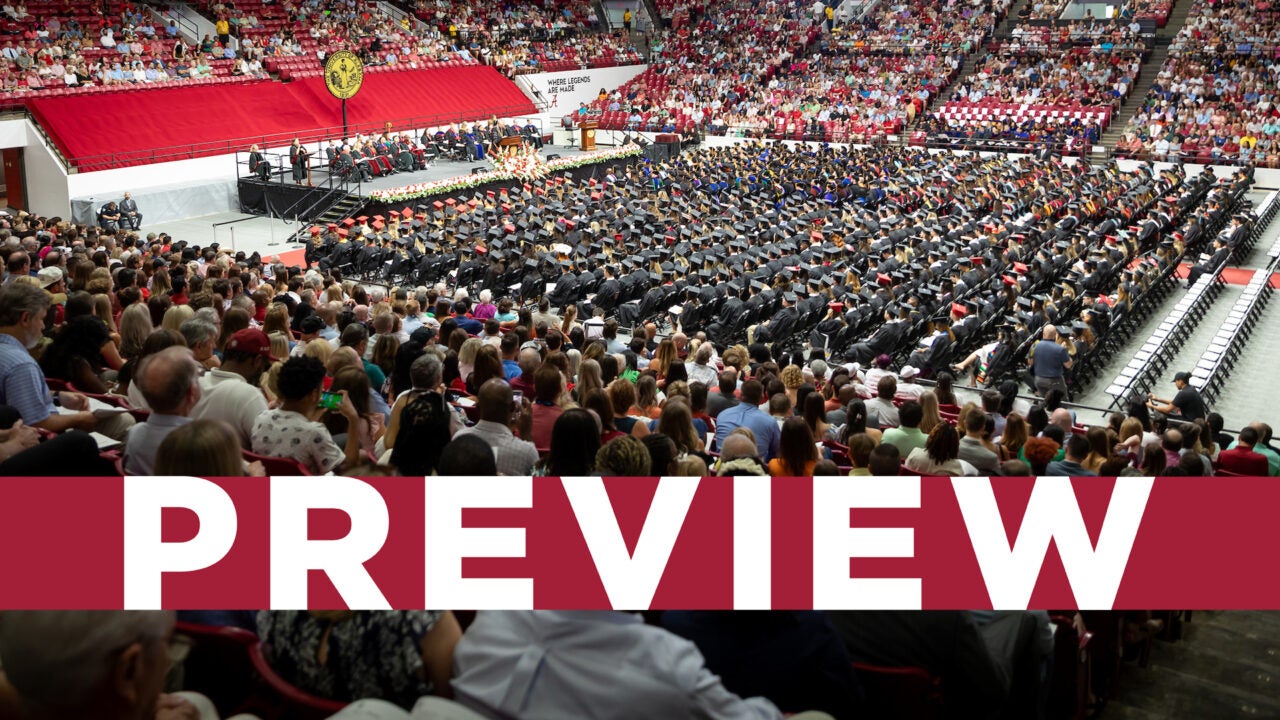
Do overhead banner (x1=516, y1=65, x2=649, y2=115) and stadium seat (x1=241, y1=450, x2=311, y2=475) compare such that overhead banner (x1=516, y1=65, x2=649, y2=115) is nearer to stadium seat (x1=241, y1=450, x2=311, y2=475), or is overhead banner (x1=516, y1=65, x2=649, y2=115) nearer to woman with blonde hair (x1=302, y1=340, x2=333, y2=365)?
woman with blonde hair (x1=302, y1=340, x2=333, y2=365)

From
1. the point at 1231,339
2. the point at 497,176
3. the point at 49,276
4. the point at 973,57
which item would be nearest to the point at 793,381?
the point at 49,276

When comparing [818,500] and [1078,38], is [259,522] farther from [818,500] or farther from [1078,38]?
[1078,38]

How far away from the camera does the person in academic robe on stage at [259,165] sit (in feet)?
83.3

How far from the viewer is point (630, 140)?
34375 millimetres

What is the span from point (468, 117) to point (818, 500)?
3160 centimetres

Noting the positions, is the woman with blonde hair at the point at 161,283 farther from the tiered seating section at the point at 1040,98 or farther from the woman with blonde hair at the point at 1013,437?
the tiered seating section at the point at 1040,98

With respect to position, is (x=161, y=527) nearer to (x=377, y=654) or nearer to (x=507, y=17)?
(x=377, y=654)

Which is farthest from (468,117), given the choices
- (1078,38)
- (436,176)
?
(1078,38)

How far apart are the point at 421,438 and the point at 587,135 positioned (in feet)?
101

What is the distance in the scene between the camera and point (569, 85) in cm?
3975

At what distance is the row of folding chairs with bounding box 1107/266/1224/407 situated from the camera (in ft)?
40.0

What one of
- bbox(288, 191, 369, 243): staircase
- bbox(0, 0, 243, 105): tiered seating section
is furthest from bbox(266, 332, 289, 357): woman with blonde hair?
bbox(0, 0, 243, 105): tiered seating section

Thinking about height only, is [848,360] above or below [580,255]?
below

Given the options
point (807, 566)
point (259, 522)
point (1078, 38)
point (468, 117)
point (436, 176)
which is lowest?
point (807, 566)
